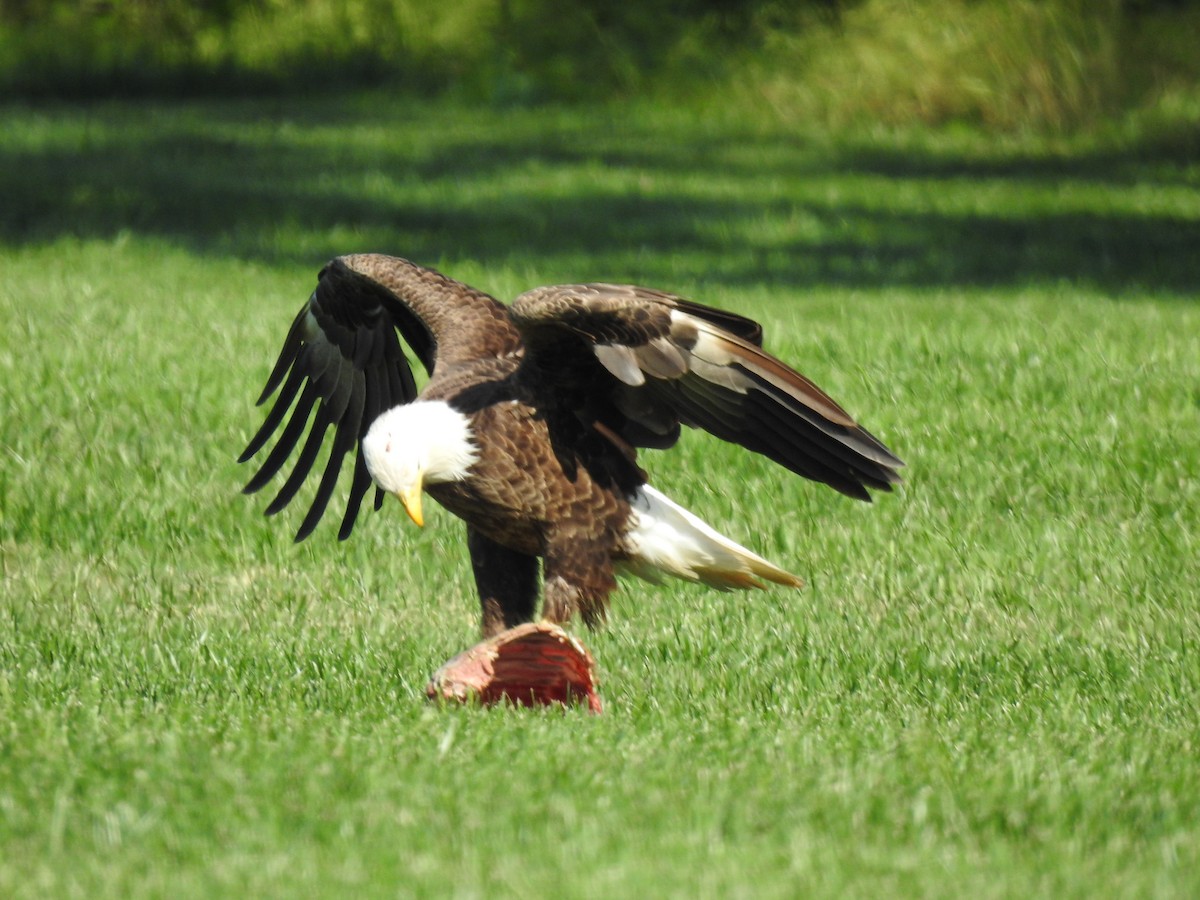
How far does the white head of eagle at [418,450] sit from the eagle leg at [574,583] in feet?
1.35

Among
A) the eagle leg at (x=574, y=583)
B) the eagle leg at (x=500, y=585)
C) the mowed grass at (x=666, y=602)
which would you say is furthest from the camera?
the eagle leg at (x=500, y=585)

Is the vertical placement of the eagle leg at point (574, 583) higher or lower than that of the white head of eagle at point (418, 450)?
lower

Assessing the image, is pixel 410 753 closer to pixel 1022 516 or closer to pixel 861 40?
pixel 1022 516

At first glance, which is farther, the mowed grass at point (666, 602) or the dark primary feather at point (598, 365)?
→ the dark primary feather at point (598, 365)

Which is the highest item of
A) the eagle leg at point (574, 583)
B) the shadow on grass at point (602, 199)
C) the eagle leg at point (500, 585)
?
the eagle leg at point (574, 583)

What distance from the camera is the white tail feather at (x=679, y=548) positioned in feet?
17.5

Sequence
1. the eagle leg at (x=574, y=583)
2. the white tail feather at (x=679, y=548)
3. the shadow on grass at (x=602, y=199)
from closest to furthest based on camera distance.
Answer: the eagle leg at (x=574, y=583) < the white tail feather at (x=679, y=548) < the shadow on grass at (x=602, y=199)

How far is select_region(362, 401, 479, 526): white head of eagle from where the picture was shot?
191 inches

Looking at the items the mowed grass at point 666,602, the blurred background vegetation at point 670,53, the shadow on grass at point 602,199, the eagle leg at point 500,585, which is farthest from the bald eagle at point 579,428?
the blurred background vegetation at point 670,53

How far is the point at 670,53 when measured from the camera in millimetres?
20719

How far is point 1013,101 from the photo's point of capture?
701 inches

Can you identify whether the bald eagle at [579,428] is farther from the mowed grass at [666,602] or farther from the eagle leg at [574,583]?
the mowed grass at [666,602]

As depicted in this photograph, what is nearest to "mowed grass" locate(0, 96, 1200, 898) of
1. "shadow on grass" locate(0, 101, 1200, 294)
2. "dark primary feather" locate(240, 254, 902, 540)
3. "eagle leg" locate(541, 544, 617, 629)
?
"shadow on grass" locate(0, 101, 1200, 294)

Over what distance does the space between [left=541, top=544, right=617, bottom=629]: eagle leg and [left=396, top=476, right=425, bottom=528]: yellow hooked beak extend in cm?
51
